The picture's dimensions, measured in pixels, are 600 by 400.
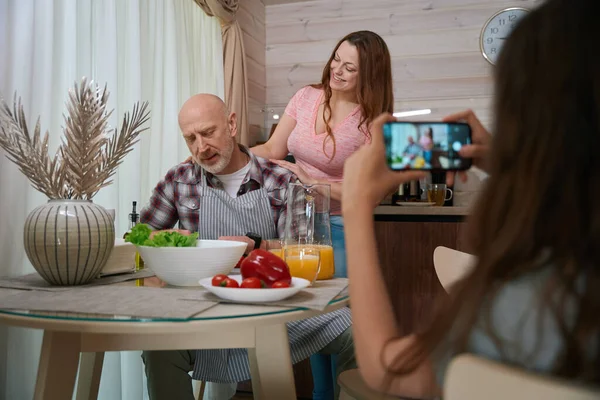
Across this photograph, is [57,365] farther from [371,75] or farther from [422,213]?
[422,213]

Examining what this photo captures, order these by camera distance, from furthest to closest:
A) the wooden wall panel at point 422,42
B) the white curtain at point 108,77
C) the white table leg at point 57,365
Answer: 1. the wooden wall panel at point 422,42
2. the white curtain at point 108,77
3. the white table leg at point 57,365

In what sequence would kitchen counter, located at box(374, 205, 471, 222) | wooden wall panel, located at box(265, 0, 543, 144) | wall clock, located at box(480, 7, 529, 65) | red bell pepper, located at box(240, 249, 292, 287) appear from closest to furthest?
red bell pepper, located at box(240, 249, 292, 287) < kitchen counter, located at box(374, 205, 471, 222) < wall clock, located at box(480, 7, 529, 65) < wooden wall panel, located at box(265, 0, 543, 144)

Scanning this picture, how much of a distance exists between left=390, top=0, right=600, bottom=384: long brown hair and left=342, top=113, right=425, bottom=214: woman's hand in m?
0.22

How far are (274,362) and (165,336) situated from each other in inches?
9.4

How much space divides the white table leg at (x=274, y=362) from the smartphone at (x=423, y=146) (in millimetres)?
534

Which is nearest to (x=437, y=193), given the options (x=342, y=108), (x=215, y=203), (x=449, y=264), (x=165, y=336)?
(x=342, y=108)

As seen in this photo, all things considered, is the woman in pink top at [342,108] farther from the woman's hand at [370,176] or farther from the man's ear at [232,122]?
the woman's hand at [370,176]

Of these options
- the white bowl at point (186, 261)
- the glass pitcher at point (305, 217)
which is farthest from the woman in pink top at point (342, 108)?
the white bowl at point (186, 261)

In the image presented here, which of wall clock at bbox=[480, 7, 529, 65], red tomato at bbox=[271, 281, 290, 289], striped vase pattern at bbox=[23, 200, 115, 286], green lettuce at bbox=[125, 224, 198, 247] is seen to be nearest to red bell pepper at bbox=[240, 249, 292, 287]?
red tomato at bbox=[271, 281, 290, 289]

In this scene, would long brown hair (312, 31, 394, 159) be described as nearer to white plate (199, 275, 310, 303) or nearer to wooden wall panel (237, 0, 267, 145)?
white plate (199, 275, 310, 303)

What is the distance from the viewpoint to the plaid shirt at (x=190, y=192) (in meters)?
2.14

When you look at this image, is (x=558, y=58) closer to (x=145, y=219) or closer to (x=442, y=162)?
(x=442, y=162)

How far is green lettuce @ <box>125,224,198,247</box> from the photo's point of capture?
4.69 feet

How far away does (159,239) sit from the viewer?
1426 millimetres
